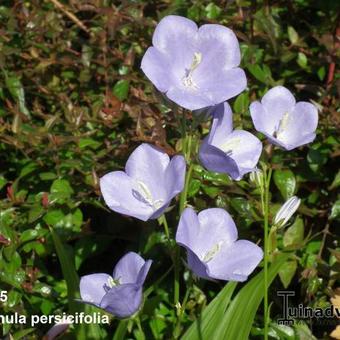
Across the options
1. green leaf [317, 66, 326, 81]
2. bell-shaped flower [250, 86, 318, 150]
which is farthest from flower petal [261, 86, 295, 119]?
green leaf [317, 66, 326, 81]

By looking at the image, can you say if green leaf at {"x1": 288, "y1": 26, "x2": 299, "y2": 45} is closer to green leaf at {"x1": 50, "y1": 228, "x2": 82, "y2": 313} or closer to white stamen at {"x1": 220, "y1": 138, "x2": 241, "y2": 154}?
white stamen at {"x1": 220, "y1": 138, "x2": 241, "y2": 154}

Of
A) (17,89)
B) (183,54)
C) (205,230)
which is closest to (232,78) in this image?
(183,54)

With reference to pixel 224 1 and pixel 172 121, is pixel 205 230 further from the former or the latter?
pixel 224 1

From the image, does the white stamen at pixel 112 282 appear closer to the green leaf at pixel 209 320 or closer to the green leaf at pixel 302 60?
the green leaf at pixel 209 320

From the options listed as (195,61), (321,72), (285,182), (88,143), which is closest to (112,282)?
(195,61)

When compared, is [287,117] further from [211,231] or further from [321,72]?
[321,72]

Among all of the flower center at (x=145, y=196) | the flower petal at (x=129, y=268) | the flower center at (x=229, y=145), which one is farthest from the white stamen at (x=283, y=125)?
the flower petal at (x=129, y=268)
